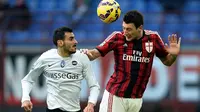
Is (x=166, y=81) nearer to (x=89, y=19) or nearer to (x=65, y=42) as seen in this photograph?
(x=89, y=19)

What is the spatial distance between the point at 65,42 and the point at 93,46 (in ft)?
17.9

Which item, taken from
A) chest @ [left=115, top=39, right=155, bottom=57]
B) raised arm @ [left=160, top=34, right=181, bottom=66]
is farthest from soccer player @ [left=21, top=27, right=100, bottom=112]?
raised arm @ [left=160, top=34, right=181, bottom=66]

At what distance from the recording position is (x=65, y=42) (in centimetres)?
869

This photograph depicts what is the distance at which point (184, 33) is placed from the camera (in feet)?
47.3

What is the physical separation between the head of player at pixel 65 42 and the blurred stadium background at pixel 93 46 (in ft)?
17.0

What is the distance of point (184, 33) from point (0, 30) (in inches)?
157

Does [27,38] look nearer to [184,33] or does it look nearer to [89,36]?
[89,36]

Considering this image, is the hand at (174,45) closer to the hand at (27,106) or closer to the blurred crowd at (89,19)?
the hand at (27,106)

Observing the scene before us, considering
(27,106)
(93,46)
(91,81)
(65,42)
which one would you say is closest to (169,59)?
(91,81)

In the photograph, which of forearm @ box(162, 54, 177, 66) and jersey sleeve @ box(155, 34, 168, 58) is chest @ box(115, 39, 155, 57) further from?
forearm @ box(162, 54, 177, 66)

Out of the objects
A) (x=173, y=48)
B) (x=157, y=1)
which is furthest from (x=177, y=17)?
(x=173, y=48)

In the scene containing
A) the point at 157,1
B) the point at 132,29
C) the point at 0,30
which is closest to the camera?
the point at 132,29

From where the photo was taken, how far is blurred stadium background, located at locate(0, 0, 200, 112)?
44.6ft

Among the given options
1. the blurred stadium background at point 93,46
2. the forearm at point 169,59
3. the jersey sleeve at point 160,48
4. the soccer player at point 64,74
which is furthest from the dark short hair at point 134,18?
the blurred stadium background at point 93,46
